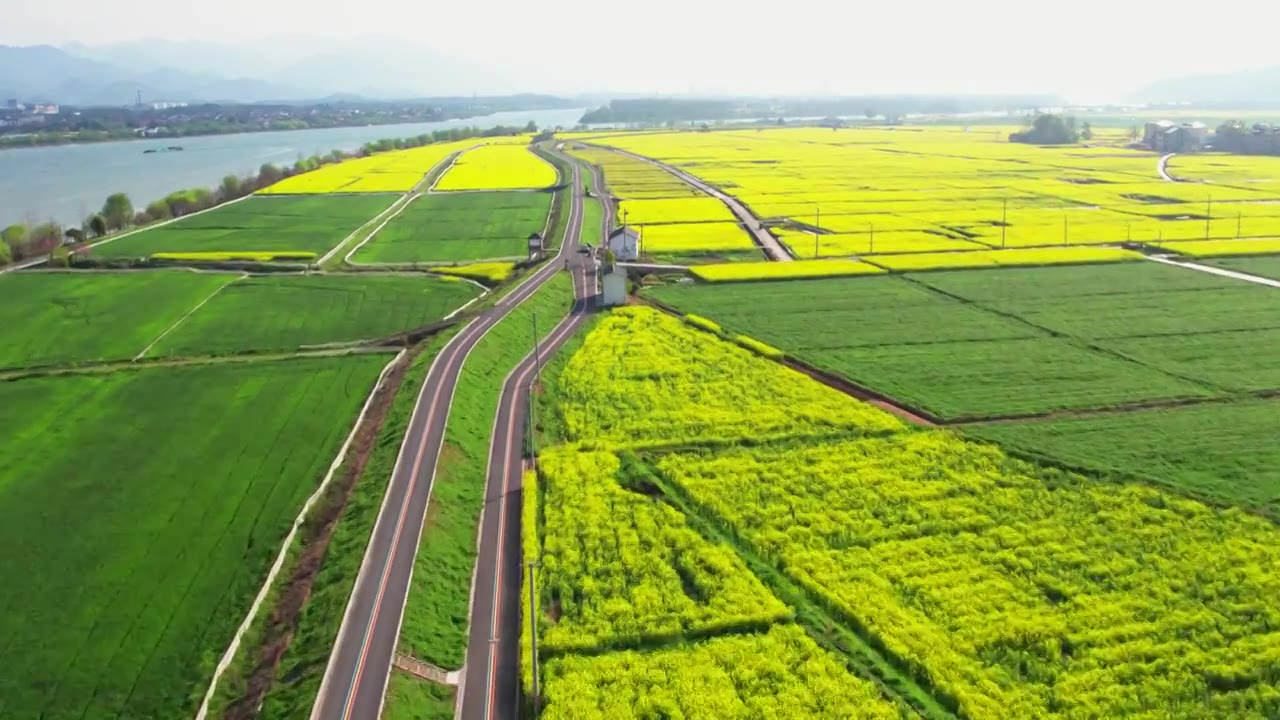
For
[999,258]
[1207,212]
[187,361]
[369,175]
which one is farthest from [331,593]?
[369,175]

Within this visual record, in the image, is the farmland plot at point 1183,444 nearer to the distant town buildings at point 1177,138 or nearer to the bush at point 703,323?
the bush at point 703,323

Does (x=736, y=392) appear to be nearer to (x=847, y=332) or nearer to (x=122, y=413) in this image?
(x=847, y=332)

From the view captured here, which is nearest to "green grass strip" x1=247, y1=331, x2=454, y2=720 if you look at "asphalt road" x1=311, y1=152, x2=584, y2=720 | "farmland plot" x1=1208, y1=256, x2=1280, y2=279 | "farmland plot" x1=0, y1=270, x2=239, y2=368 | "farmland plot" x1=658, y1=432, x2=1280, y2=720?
"asphalt road" x1=311, y1=152, x2=584, y2=720

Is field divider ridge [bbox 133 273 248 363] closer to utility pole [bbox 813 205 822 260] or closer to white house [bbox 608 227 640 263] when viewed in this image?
white house [bbox 608 227 640 263]

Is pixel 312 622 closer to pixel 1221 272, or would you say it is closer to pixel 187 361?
pixel 187 361

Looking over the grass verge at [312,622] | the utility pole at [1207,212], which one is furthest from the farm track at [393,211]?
the utility pole at [1207,212]

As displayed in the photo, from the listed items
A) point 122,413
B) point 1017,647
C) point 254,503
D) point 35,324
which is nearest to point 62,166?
point 35,324
